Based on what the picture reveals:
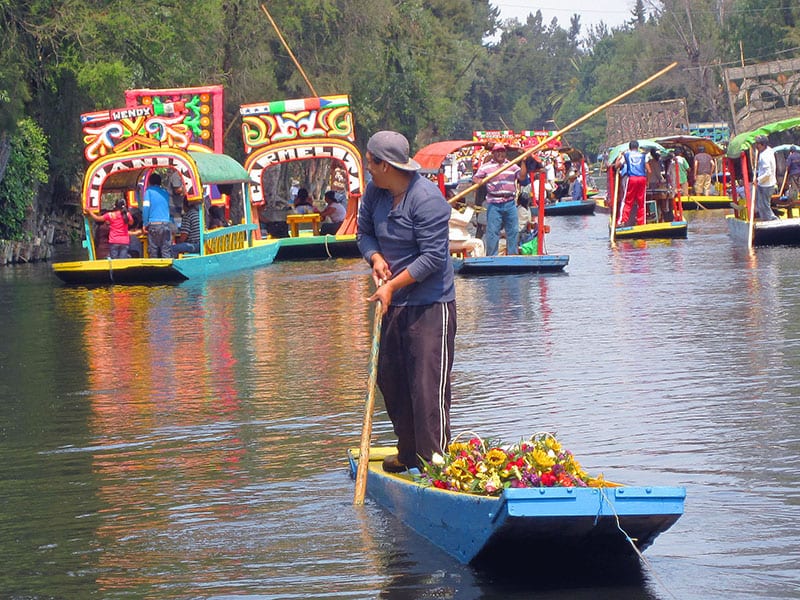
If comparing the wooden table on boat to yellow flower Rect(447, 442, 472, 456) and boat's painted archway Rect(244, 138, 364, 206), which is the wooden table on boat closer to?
boat's painted archway Rect(244, 138, 364, 206)

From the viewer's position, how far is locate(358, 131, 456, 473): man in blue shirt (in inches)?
289

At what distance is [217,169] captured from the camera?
25.9 metres

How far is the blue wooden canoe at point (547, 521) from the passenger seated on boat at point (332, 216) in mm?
23685

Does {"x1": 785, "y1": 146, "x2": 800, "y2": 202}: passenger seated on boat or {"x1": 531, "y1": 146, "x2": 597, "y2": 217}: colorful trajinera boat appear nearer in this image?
{"x1": 785, "y1": 146, "x2": 800, "y2": 202}: passenger seated on boat

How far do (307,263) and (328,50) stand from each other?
66.0 ft

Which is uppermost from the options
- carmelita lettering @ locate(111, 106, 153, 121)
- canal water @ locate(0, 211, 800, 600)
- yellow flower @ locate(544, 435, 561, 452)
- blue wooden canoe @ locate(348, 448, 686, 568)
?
carmelita lettering @ locate(111, 106, 153, 121)

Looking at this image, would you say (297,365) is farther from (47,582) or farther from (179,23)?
(179,23)

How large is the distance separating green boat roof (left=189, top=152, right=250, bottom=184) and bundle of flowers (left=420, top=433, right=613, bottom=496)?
1782 cm

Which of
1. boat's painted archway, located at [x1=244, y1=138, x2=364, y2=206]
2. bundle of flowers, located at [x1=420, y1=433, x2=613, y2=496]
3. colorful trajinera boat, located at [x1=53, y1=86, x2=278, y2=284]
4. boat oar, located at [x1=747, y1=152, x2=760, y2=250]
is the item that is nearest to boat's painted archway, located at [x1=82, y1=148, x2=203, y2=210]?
colorful trajinera boat, located at [x1=53, y1=86, x2=278, y2=284]

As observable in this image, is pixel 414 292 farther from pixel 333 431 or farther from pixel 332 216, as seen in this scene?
pixel 332 216

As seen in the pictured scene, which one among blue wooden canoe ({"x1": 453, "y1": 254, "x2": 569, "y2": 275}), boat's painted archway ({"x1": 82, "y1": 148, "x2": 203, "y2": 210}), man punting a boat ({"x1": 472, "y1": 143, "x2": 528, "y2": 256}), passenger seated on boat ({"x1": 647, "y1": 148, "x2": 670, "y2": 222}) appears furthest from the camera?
passenger seated on boat ({"x1": 647, "y1": 148, "x2": 670, "y2": 222})

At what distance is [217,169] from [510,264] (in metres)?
6.70

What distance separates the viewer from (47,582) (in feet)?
22.1

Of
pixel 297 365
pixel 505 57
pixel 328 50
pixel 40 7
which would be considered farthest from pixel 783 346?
pixel 505 57
